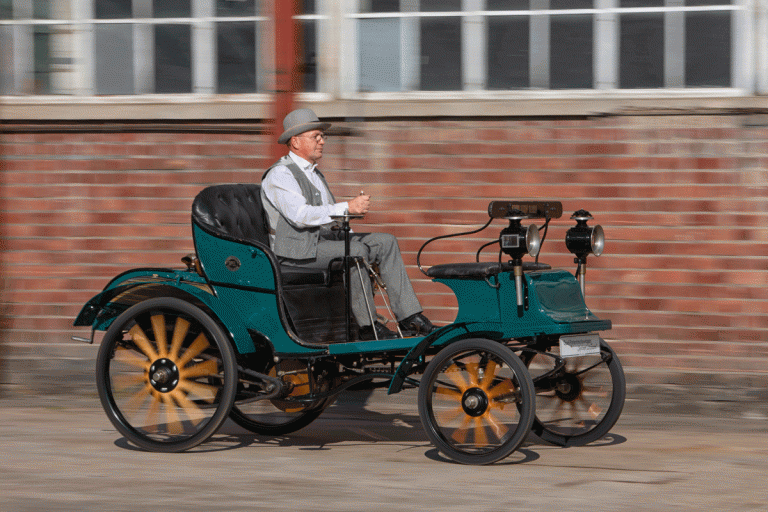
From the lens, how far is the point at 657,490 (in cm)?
543

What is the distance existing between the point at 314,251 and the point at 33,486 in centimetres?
189

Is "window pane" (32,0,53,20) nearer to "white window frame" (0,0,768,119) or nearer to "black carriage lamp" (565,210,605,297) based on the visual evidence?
"white window frame" (0,0,768,119)

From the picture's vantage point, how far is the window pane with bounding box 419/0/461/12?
836 cm

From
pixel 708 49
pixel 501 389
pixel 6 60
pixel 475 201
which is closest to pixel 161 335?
pixel 501 389

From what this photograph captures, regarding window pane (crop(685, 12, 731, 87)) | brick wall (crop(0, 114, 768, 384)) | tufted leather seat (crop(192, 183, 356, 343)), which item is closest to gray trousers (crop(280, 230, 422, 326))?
tufted leather seat (crop(192, 183, 356, 343))

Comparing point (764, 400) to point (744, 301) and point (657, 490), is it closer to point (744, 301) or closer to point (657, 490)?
point (744, 301)

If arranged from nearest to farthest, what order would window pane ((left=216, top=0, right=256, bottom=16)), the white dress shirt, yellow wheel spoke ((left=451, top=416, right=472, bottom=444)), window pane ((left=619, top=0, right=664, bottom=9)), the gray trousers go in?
yellow wheel spoke ((left=451, top=416, right=472, bottom=444))
the gray trousers
the white dress shirt
window pane ((left=619, top=0, right=664, bottom=9))
window pane ((left=216, top=0, right=256, bottom=16))

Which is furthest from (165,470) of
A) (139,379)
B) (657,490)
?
(657,490)

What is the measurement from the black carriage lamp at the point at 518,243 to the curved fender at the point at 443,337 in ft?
0.72

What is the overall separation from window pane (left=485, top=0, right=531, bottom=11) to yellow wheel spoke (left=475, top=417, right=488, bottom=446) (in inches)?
142

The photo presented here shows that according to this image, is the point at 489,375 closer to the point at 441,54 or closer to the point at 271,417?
the point at 271,417

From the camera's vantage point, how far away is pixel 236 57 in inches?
344

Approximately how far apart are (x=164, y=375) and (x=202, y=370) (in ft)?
0.67

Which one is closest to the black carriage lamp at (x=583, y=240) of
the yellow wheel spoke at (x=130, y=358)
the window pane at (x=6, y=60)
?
the yellow wheel spoke at (x=130, y=358)
